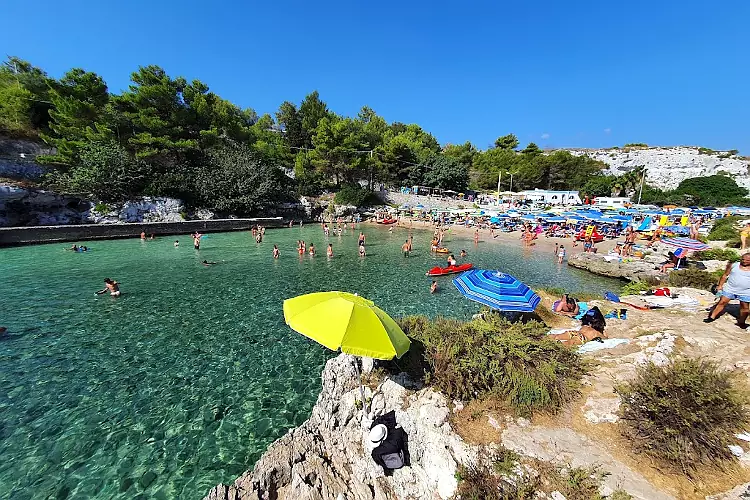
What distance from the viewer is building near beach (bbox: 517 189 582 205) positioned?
188 feet

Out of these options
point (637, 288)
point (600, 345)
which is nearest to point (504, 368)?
point (600, 345)

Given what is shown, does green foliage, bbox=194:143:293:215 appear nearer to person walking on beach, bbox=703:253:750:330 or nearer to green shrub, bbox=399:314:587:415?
green shrub, bbox=399:314:587:415

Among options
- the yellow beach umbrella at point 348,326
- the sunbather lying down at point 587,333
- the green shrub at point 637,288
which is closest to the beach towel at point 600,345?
the sunbather lying down at point 587,333

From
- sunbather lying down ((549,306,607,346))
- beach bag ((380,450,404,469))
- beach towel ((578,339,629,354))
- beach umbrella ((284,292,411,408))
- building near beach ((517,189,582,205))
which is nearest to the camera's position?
beach bag ((380,450,404,469))

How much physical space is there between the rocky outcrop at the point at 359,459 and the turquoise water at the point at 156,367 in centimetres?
121

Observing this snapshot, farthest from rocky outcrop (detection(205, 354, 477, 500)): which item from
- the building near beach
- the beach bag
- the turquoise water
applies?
the building near beach

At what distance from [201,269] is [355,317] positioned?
16688 millimetres

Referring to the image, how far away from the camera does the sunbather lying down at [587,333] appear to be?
7.73m

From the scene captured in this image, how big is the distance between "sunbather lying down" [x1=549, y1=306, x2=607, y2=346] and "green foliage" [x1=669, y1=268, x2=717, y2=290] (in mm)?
9711

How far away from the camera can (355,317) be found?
16.2ft

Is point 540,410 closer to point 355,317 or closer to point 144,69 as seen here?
point 355,317

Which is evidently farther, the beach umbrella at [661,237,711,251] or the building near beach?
the building near beach

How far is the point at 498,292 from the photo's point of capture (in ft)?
26.7

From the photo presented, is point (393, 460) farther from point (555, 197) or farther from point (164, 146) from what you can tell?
point (555, 197)
